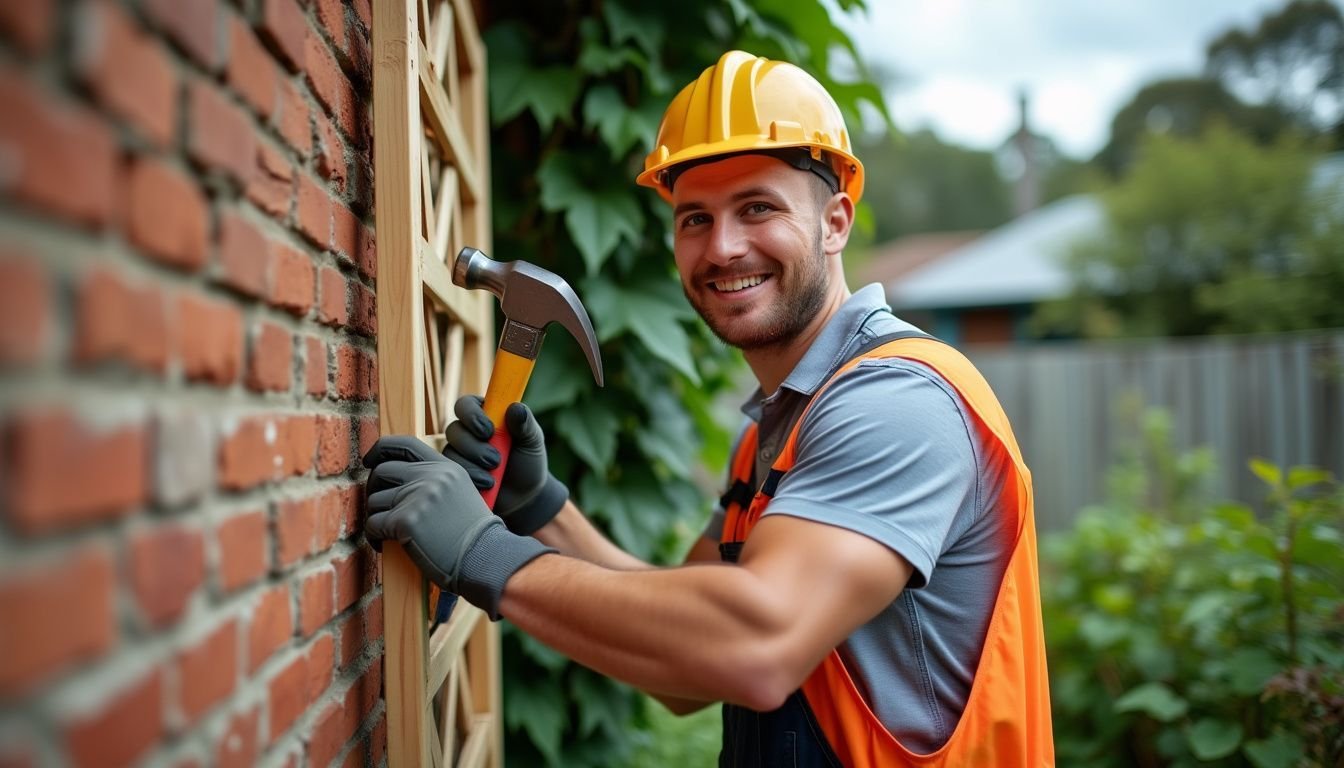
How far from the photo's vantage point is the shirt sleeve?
1.55 m

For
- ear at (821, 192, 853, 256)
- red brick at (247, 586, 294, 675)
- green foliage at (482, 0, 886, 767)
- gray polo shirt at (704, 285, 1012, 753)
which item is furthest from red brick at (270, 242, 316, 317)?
green foliage at (482, 0, 886, 767)

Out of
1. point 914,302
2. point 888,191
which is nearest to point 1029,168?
point 888,191

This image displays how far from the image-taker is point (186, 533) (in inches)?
34.6

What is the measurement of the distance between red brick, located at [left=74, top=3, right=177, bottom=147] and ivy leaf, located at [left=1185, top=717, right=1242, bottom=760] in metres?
3.42

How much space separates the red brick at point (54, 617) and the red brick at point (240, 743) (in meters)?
0.28

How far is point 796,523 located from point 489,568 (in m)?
0.50

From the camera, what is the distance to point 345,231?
1.51 m

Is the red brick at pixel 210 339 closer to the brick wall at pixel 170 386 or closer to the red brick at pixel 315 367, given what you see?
the brick wall at pixel 170 386

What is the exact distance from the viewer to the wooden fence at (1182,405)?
622 cm

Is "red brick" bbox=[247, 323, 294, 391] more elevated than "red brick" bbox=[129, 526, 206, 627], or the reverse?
"red brick" bbox=[247, 323, 294, 391]

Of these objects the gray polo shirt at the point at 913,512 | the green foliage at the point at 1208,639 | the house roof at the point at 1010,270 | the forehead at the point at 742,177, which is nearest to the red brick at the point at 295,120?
the gray polo shirt at the point at 913,512

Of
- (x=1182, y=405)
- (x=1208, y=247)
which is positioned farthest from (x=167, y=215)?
(x=1208, y=247)

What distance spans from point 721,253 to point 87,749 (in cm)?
163

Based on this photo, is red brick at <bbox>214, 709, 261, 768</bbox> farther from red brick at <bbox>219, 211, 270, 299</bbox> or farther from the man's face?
the man's face
